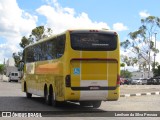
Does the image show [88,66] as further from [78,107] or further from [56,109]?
[78,107]

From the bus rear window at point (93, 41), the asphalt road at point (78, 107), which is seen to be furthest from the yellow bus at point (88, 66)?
the asphalt road at point (78, 107)

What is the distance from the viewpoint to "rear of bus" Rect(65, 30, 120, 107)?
17.4 m

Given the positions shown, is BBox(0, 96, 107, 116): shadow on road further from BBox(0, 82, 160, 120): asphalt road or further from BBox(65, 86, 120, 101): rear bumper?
BBox(65, 86, 120, 101): rear bumper

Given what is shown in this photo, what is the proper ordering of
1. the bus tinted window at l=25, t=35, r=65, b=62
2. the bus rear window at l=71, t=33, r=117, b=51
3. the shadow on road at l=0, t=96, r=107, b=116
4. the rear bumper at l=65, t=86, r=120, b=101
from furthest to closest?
the bus tinted window at l=25, t=35, r=65, b=62 → the bus rear window at l=71, t=33, r=117, b=51 → the rear bumper at l=65, t=86, r=120, b=101 → the shadow on road at l=0, t=96, r=107, b=116

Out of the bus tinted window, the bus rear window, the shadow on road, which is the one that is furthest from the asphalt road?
the bus rear window

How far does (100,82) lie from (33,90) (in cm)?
808

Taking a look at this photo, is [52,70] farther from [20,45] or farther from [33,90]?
[20,45]

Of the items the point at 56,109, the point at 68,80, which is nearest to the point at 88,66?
the point at 68,80

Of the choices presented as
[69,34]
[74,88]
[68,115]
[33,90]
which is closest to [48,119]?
[68,115]

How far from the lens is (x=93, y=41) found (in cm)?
1780

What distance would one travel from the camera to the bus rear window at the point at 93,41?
17656mm

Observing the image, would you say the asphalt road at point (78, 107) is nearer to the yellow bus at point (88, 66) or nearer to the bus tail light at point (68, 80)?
the yellow bus at point (88, 66)

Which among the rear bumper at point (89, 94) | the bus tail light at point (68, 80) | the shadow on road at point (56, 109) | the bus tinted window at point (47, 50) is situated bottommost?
the shadow on road at point (56, 109)

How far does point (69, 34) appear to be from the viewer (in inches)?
694
